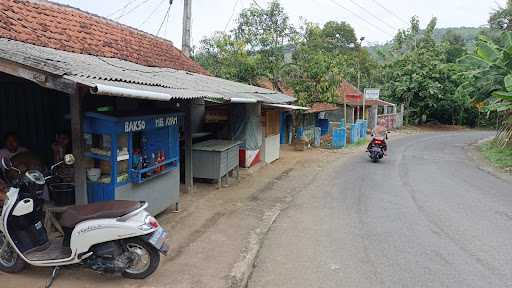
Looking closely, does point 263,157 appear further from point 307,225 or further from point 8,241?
point 8,241

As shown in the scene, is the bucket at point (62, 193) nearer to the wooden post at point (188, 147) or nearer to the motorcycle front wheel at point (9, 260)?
the motorcycle front wheel at point (9, 260)

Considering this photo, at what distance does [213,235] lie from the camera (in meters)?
7.02

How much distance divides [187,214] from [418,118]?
37.2 m

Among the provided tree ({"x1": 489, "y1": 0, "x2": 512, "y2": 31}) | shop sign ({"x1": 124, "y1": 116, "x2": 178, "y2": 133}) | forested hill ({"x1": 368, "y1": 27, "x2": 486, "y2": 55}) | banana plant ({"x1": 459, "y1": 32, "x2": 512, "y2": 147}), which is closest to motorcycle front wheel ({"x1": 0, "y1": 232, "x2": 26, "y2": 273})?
shop sign ({"x1": 124, "y1": 116, "x2": 178, "y2": 133})

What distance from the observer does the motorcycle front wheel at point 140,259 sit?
16.5 ft

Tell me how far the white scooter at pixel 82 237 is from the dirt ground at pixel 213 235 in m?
0.23

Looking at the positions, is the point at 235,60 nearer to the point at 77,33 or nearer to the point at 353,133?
the point at 353,133

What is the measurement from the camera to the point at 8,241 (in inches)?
196

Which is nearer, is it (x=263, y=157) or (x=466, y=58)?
(x=263, y=157)

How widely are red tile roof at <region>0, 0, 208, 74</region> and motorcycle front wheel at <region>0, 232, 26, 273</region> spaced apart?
3561 millimetres

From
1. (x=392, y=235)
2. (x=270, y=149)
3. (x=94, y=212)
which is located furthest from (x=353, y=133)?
(x=94, y=212)

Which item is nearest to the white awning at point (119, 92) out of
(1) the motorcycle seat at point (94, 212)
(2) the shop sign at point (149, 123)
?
(2) the shop sign at point (149, 123)

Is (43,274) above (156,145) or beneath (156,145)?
beneath

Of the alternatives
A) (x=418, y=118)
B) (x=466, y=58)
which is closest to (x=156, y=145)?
(x=466, y=58)
